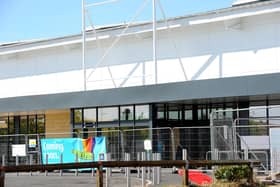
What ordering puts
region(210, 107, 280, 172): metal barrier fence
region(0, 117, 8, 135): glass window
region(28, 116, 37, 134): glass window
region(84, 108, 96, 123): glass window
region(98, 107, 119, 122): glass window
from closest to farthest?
region(210, 107, 280, 172): metal barrier fence < region(98, 107, 119, 122): glass window < region(84, 108, 96, 123): glass window < region(28, 116, 37, 134): glass window < region(0, 117, 8, 135): glass window

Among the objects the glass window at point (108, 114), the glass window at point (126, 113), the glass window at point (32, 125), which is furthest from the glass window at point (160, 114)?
the glass window at point (32, 125)

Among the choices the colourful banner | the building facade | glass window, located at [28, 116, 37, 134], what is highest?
the building facade

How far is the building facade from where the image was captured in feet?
70.2

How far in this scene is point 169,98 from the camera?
22.0m

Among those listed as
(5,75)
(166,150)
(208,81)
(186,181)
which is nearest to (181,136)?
(166,150)

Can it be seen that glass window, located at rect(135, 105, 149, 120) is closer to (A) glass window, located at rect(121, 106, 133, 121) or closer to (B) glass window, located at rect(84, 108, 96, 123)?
(A) glass window, located at rect(121, 106, 133, 121)

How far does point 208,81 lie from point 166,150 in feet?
10.8

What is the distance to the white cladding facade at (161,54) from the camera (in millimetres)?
22078

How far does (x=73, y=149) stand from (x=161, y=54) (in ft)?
19.1

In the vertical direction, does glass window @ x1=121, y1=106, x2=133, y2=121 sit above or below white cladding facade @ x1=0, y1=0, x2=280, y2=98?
below

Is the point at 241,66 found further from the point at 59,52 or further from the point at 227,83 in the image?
the point at 59,52

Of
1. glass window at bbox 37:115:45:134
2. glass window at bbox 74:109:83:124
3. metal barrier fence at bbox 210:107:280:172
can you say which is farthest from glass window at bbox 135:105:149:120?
glass window at bbox 37:115:45:134

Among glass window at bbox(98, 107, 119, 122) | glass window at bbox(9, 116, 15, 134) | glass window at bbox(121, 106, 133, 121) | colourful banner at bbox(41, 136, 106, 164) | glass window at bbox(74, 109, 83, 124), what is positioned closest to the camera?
colourful banner at bbox(41, 136, 106, 164)

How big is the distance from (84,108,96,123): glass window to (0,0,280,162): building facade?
47mm
